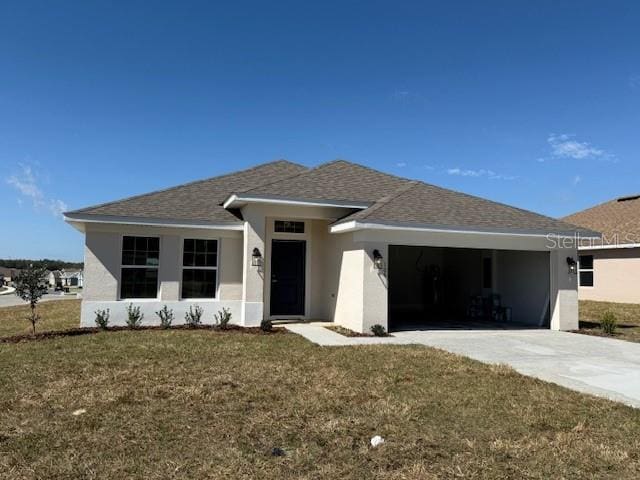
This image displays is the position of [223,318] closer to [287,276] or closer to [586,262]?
[287,276]

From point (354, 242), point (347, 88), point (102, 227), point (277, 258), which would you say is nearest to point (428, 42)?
point (347, 88)

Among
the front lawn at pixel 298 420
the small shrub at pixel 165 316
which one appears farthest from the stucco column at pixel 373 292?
the small shrub at pixel 165 316

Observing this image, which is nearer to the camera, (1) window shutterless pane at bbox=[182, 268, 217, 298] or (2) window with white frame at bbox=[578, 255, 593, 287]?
(1) window shutterless pane at bbox=[182, 268, 217, 298]

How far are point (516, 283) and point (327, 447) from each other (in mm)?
12263

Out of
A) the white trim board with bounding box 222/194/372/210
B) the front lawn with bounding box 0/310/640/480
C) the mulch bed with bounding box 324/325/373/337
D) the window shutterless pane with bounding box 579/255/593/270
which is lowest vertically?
the front lawn with bounding box 0/310/640/480

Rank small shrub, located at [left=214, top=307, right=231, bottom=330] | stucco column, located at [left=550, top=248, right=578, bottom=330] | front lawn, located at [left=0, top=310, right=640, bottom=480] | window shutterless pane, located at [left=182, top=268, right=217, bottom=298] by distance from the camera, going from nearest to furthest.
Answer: front lawn, located at [left=0, top=310, right=640, bottom=480], small shrub, located at [left=214, top=307, right=231, bottom=330], window shutterless pane, located at [left=182, top=268, right=217, bottom=298], stucco column, located at [left=550, top=248, right=578, bottom=330]

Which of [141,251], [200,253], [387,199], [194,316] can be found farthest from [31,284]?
[387,199]

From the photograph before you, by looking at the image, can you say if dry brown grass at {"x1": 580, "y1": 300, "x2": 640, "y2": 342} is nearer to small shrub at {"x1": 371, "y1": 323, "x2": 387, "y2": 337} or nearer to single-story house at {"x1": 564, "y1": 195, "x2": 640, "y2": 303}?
single-story house at {"x1": 564, "y1": 195, "x2": 640, "y2": 303}

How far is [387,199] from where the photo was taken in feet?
43.1

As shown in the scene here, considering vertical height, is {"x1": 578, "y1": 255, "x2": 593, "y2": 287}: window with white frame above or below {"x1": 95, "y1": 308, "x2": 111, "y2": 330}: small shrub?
above

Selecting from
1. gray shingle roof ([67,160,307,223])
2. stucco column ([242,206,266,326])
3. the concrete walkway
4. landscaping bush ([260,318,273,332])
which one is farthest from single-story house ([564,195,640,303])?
landscaping bush ([260,318,273,332])

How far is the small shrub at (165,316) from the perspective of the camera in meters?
12.3

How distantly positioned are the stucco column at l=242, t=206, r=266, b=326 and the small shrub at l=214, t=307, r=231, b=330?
525 mm

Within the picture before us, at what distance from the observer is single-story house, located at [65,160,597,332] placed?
12008 mm
